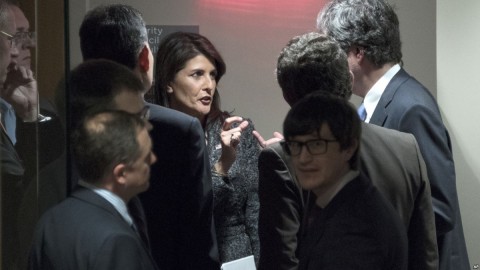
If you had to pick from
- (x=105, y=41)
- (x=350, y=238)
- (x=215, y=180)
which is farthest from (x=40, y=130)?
(x=350, y=238)

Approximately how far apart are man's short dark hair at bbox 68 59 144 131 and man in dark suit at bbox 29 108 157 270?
0.10 meters

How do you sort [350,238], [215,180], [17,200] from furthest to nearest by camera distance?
[215,180], [17,200], [350,238]

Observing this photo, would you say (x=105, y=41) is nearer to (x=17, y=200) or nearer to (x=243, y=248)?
(x=17, y=200)

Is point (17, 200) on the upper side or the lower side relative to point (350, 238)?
lower

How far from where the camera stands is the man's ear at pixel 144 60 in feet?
7.83

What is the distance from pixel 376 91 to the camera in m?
2.81

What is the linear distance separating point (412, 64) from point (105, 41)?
73.7 inches

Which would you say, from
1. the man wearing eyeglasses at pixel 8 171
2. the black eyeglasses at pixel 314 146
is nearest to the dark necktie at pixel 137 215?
the black eyeglasses at pixel 314 146

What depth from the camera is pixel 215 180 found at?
3.09 m

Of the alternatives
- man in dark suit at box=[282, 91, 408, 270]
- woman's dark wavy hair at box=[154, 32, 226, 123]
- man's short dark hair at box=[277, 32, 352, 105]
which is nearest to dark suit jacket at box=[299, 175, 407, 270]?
man in dark suit at box=[282, 91, 408, 270]

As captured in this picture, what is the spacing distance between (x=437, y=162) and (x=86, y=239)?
1.20 m

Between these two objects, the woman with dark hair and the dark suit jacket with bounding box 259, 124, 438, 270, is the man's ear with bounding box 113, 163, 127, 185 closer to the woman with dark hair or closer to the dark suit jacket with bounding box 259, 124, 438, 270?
the dark suit jacket with bounding box 259, 124, 438, 270

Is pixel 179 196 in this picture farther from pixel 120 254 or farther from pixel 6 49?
pixel 120 254

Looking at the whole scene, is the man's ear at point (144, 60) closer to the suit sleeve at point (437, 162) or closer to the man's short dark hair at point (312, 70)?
the man's short dark hair at point (312, 70)
